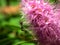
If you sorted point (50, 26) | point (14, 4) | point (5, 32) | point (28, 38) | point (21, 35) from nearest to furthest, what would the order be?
point (50, 26) < point (28, 38) < point (21, 35) < point (5, 32) < point (14, 4)

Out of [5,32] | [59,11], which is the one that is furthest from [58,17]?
[5,32]

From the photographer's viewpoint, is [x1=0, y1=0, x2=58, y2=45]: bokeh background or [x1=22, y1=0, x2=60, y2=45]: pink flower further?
[x1=0, y1=0, x2=58, y2=45]: bokeh background

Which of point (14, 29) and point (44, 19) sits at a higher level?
point (44, 19)

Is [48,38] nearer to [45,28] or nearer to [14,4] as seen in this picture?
[45,28]

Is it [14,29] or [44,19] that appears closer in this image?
[44,19]

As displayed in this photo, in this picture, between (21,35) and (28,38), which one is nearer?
(28,38)
